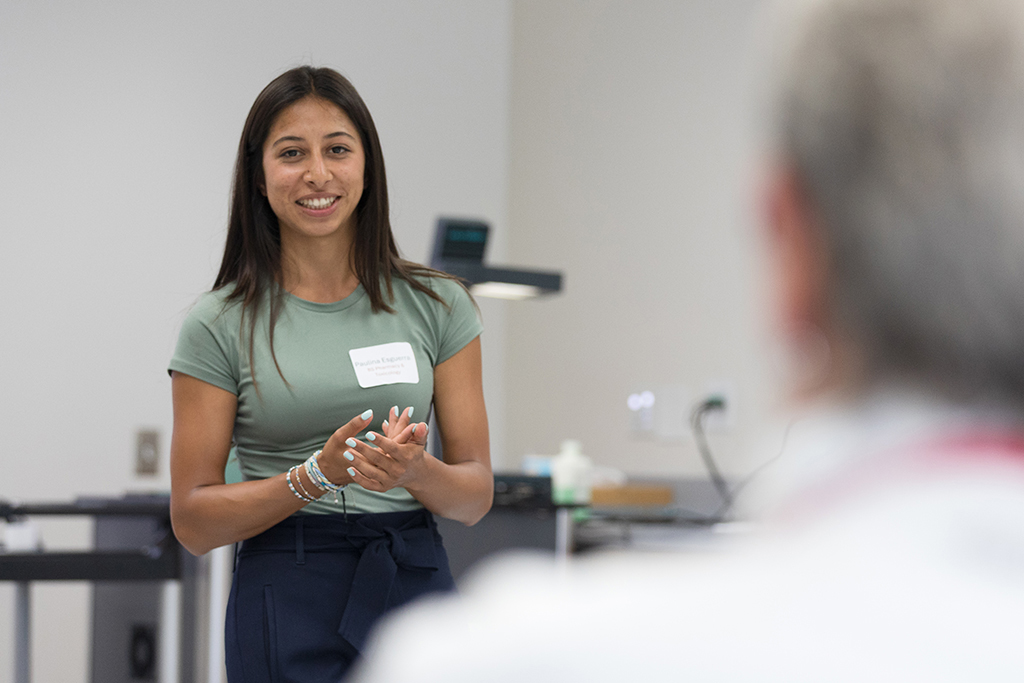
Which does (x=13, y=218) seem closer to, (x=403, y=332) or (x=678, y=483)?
(x=678, y=483)

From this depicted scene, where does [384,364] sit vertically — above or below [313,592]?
above

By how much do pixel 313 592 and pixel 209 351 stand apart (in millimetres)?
316

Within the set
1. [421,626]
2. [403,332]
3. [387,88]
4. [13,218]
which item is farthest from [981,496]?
[387,88]

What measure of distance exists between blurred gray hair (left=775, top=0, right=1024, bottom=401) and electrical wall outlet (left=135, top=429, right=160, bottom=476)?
3.57 metres

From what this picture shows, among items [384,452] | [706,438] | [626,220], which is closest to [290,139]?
[384,452]

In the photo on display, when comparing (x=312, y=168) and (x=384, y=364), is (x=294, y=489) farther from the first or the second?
(x=312, y=168)

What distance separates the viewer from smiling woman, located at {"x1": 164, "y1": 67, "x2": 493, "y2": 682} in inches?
47.1

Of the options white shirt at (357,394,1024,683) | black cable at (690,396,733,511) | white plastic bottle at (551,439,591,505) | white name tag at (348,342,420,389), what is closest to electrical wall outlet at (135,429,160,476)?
white plastic bottle at (551,439,591,505)

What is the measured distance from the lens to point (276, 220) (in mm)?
1341

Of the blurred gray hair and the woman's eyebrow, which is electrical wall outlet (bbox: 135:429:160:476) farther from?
the blurred gray hair

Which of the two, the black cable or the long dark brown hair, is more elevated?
the long dark brown hair

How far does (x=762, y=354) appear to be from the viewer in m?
0.36

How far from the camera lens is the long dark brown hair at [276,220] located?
129 cm

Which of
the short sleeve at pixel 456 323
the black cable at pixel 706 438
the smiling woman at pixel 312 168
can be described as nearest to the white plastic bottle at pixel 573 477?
the black cable at pixel 706 438
